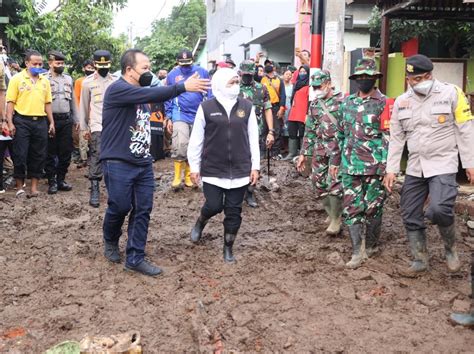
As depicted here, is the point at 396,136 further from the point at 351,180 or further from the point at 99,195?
the point at 99,195

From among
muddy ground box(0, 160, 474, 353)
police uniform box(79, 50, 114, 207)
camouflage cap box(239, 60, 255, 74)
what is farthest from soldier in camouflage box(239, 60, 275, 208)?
police uniform box(79, 50, 114, 207)

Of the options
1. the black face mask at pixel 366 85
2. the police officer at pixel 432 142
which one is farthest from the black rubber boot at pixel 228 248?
the black face mask at pixel 366 85

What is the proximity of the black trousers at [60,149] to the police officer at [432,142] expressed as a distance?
5538 mm

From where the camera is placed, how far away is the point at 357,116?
5426 millimetres

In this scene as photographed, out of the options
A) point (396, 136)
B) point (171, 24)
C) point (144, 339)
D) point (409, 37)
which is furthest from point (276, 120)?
point (171, 24)

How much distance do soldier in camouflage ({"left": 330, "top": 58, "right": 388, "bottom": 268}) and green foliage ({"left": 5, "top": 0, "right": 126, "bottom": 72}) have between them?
8.82 m

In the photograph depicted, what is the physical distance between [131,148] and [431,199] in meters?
2.64

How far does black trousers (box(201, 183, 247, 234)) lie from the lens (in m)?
5.49

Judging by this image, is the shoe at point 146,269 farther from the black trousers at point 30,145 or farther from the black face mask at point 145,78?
the black trousers at point 30,145

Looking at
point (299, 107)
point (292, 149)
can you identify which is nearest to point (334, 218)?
point (299, 107)

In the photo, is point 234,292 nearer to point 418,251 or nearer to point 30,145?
point 418,251

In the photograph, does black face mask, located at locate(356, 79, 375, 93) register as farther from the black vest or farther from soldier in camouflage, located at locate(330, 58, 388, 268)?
the black vest

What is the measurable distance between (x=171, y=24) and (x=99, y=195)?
171 ft

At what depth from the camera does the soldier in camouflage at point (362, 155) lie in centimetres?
538
